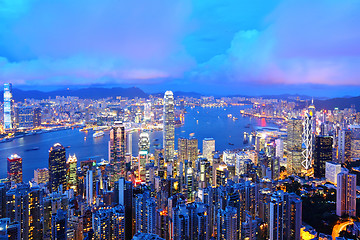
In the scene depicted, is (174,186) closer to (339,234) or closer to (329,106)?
(339,234)

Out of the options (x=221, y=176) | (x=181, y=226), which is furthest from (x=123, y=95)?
(x=181, y=226)

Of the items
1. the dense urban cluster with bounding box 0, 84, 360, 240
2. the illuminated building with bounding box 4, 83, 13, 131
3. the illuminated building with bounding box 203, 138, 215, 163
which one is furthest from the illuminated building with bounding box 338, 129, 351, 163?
the illuminated building with bounding box 4, 83, 13, 131

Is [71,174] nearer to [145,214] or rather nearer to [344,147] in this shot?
[145,214]

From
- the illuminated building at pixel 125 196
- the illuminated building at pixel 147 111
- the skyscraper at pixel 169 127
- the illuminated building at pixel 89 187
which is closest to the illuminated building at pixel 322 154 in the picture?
the skyscraper at pixel 169 127

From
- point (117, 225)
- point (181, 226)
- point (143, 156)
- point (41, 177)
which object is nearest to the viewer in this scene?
point (181, 226)

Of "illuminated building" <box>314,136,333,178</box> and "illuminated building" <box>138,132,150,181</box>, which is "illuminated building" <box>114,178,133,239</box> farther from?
"illuminated building" <box>314,136,333,178</box>

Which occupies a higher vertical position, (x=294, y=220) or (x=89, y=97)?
(x=89, y=97)

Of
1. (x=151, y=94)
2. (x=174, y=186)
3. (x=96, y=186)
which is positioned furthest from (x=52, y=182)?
(x=151, y=94)

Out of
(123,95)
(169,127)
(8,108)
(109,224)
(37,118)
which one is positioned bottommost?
(109,224)
